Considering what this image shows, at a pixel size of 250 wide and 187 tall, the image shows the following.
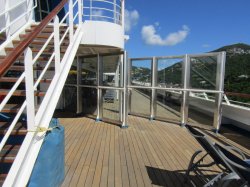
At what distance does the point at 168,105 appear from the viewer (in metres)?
8.41

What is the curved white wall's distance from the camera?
6.58 meters

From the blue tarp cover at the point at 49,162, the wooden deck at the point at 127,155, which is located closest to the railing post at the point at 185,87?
the wooden deck at the point at 127,155

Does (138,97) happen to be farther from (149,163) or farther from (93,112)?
(149,163)

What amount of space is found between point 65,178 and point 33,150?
128cm

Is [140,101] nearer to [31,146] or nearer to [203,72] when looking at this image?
[203,72]

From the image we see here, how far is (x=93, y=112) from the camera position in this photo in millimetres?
9344

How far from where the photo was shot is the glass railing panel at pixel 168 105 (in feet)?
26.5

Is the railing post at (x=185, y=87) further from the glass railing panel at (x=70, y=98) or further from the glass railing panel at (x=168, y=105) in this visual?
the glass railing panel at (x=70, y=98)

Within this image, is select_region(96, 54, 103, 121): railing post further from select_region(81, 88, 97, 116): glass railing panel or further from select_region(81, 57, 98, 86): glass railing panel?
select_region(81, 88, 97, 116): glass railing panel

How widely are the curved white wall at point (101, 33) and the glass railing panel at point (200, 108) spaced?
266cm

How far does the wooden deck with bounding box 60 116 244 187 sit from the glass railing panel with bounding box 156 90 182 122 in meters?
0.67

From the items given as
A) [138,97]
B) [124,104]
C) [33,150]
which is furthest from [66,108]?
[33,150]

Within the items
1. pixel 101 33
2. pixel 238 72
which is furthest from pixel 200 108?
pixel 238 72

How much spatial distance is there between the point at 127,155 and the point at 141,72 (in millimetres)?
4600
